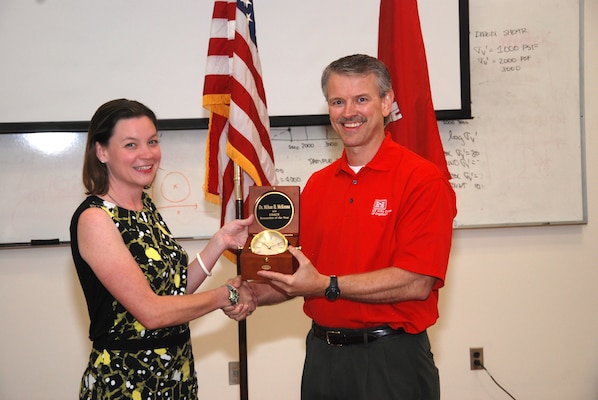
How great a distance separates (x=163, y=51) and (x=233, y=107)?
1.02 meters

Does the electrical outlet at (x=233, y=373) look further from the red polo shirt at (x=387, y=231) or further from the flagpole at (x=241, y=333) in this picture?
the red polo shirt at (x=387, y=231)

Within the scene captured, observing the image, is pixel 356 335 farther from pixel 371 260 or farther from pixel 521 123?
pixel 521 123

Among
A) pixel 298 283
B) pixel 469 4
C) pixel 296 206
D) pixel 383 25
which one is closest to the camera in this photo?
pixel 298 283

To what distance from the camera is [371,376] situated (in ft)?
7.19

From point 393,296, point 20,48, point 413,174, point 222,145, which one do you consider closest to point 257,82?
point 222,145

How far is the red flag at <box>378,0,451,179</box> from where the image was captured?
122 inches

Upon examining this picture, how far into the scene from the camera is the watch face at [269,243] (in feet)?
7.10

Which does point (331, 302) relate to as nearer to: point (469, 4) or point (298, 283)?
point (298, 283)

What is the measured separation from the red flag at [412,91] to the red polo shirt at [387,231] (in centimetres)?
77

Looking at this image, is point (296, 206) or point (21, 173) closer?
point (296, 206)

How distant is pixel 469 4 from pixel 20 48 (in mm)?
2633

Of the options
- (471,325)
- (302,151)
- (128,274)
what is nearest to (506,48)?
(302,151)

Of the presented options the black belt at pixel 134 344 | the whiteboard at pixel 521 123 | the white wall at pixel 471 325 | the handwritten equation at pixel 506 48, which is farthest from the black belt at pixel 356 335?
the handwritten equation at pixel 506 48

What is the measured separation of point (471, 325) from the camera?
3.90 meters
